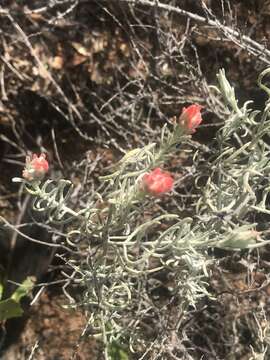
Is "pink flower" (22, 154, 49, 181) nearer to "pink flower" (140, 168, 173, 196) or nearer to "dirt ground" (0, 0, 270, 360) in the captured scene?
"pink flower" (140, 168, 173, 196)

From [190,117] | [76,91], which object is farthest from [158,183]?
[76,91]

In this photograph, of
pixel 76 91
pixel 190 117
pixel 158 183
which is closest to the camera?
pixel 158 183

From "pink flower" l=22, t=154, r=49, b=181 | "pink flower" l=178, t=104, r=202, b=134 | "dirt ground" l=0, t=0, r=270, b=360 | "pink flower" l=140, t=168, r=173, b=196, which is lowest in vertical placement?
"dirt ground" l=0, t=0, r=270, b=360

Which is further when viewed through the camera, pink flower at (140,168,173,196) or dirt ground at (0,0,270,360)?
dirt ground at (0,0,270,360)

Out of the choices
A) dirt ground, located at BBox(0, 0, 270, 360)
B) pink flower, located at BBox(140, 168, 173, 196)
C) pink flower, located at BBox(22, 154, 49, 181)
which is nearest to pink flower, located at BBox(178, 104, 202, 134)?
pink flower, located at BBox(140, 168, 173, 196)

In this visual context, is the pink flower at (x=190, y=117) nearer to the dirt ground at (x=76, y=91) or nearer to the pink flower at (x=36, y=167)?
the pink flower at (x=36, y=167)

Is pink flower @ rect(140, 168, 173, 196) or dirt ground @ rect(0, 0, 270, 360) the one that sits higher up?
pink flower @ rect(140, 168, 173, 196)

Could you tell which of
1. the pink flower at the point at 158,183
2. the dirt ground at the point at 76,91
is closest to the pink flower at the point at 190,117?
the pink flower at the point at 158,183

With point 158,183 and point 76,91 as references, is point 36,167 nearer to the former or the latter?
point 158,183
